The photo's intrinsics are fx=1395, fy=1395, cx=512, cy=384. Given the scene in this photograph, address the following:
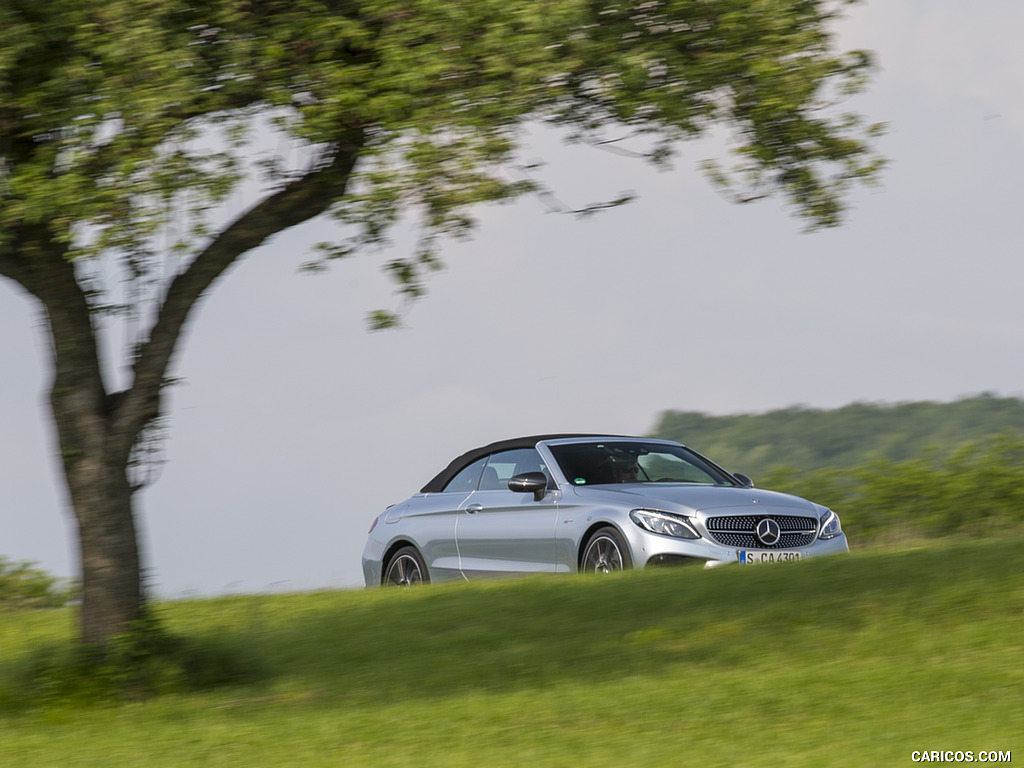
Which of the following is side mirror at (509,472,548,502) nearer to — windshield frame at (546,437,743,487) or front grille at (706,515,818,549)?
→ windshield frame at (546,437,743,487)

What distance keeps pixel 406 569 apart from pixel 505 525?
5.78 ft

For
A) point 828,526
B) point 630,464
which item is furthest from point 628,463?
point 828,526

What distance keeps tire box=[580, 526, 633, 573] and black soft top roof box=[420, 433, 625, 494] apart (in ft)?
5.39

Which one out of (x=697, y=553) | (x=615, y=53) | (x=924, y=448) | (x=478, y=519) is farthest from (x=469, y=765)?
(x=924, y=448)

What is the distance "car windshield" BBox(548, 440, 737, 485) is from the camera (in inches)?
531

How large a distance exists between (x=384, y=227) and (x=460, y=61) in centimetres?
163

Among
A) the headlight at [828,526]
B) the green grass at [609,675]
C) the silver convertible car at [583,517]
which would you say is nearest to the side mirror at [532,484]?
the silver convertible car at [583,517]

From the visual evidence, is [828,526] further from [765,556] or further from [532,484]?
[532,484]

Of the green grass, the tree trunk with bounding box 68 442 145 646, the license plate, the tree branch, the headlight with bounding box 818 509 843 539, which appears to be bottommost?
the green grass

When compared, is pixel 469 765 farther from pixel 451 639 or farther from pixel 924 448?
pixel 924 448

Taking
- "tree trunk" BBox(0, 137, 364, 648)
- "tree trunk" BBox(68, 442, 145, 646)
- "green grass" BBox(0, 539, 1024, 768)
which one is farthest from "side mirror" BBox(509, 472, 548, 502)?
"tree trunk" BBox(68, 442, 145, 646)

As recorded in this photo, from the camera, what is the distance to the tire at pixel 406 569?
14641 mm

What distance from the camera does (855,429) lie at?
117ft

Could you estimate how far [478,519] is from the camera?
Result: 1399cm
